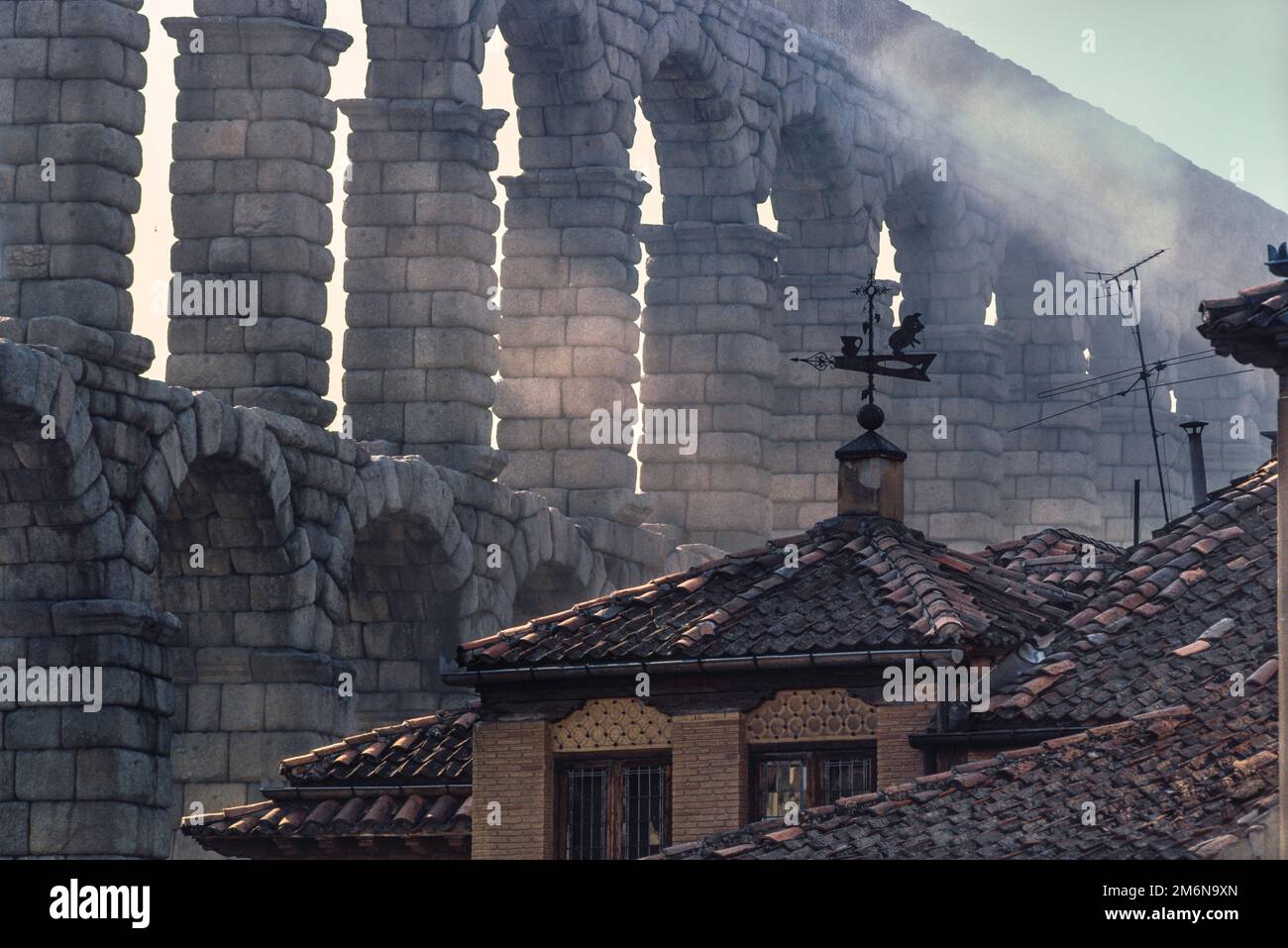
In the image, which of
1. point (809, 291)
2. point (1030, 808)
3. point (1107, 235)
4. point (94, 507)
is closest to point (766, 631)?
point (1030, 808)

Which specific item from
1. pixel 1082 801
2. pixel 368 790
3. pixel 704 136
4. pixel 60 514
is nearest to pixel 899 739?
pixel 1082 801

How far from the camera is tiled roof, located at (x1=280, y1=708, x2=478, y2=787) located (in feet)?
102

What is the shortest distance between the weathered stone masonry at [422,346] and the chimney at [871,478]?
6.70 m

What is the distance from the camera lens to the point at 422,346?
43.1 metres

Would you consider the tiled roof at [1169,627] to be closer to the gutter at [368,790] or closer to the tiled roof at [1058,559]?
the tiled roof at [1058,559]

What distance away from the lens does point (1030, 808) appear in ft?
81.9

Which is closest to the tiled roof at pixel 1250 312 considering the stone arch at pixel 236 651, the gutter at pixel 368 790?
the gutter at pixel 368 790

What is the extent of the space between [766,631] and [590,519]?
695 inches

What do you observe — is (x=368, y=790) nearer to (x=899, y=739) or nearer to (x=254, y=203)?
(x=899, y=739)

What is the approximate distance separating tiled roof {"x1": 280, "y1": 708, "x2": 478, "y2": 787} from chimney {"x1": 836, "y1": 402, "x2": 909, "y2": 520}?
3892 mm

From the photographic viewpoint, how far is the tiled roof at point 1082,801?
76.9 ft

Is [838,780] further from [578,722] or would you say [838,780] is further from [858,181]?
[858,181]

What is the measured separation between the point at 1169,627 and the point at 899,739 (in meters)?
2.45

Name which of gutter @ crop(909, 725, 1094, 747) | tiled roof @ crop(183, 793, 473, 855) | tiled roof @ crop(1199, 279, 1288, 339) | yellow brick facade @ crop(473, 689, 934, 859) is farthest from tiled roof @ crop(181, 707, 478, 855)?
tiled roof @ crop(1199, 279, 1288, 339)
